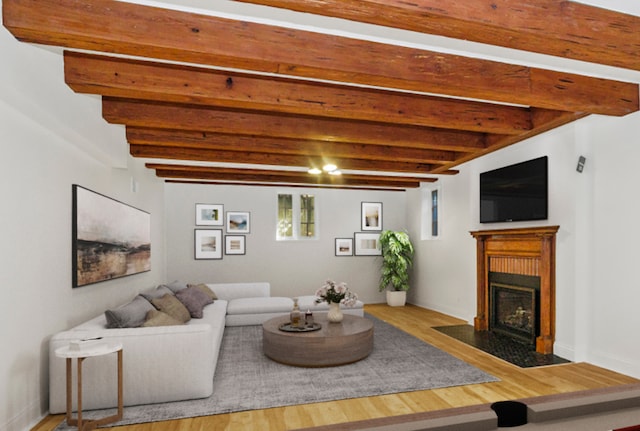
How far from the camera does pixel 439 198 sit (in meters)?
7.39

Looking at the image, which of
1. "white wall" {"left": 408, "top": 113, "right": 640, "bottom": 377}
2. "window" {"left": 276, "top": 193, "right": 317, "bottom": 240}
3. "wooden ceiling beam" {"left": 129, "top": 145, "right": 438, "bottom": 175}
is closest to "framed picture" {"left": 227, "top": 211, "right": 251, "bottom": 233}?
"window" {"left": 276, "top": 193, "right": 317, "bottom": 240}

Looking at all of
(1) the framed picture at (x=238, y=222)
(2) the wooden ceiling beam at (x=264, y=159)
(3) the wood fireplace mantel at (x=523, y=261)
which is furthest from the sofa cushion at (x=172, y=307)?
(3) the wood fireplace mantel at (x=523, y=261)

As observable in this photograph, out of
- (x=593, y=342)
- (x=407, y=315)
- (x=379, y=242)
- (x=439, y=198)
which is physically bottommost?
(x=407, y=315)

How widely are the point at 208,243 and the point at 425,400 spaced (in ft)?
18.1

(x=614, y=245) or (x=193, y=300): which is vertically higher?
(x=614, y=245)

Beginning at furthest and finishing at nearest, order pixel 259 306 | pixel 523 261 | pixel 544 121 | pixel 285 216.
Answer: pixel 285 216, pixel 259 306, pixel 523 261, pixel 544 121

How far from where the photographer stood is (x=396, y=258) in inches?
309

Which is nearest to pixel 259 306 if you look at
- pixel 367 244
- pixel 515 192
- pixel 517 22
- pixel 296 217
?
pixel 296 217

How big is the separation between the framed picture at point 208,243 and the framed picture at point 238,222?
244mm

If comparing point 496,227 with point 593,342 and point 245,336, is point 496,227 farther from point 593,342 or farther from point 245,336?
point 245,336

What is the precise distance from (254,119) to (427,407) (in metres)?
3.05

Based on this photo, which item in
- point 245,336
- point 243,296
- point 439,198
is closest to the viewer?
point 245,336

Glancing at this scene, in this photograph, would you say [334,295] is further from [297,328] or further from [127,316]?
[127,316]

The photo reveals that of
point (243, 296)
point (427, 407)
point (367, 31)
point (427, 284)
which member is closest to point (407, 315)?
point (427, 284)
